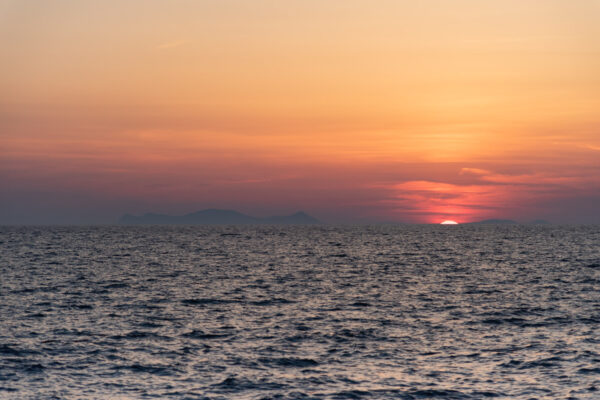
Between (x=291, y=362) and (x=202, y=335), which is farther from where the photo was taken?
(x=202, y=335)

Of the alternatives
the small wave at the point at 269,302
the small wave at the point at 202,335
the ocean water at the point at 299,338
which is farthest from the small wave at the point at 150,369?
the small wave at the point at 269,302

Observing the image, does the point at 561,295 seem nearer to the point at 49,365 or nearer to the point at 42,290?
the point at 49,365

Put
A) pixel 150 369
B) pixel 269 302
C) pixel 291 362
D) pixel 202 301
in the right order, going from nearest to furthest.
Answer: pixel 150 369 < pixel 291 362 < pixel 269 302 < pixel 202 301

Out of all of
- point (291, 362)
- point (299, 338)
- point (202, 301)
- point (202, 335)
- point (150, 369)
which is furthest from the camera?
point (202, 301)

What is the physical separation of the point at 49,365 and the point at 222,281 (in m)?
36.2

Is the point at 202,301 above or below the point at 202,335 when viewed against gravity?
below

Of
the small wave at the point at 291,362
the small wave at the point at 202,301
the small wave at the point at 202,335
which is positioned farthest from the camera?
the small wave at the point at 202,301

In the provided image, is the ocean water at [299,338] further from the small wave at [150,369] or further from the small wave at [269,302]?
the small wave at [269,302]

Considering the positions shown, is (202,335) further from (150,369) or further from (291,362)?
(291,362)

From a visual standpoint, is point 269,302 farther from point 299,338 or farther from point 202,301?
point 299,338

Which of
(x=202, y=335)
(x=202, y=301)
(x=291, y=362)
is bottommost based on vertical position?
(x=202, y=301)

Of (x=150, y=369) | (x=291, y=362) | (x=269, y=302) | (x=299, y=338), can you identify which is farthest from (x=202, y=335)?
(x=269, y=302)

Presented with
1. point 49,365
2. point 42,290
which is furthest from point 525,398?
point 42,290

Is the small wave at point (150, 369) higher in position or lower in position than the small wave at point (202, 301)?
higher
